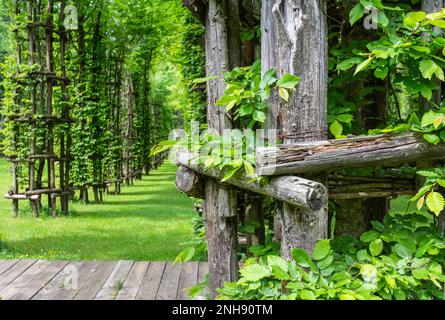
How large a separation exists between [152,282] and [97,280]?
60cm

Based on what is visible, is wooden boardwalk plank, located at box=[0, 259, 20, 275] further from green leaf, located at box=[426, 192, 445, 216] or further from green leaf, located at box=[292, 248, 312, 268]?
green leaf, located at box=[426, 192, 445, 216]

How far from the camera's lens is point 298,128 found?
8.76ft

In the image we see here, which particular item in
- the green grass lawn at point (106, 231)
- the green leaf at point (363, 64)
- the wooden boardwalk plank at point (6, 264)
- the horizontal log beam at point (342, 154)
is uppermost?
the green leaf at point (363, 64)

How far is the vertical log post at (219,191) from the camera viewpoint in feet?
11.0

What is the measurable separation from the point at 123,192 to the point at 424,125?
14898 mm

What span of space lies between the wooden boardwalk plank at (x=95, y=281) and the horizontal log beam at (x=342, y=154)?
2989 millimetres

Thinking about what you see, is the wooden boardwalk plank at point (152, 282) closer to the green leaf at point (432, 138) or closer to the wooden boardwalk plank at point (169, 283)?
the wooden boardwalk plank at point (169, 283)

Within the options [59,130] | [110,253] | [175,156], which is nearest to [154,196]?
[59,130]

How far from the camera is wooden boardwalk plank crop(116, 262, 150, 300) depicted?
15.9 ft

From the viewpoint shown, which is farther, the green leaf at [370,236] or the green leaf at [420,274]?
the green leaf at [370,236]

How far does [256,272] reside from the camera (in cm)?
251

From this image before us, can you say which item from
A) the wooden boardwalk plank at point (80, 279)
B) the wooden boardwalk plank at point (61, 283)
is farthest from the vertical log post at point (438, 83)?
the wooden boardwalk plank at point (61, 283)

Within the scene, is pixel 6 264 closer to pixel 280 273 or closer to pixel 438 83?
pixel 280 273
